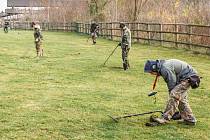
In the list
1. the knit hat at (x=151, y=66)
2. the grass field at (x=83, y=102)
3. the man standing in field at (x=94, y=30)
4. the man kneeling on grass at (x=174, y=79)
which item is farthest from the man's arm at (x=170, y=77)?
the man standing in field at (x=94, y=30)

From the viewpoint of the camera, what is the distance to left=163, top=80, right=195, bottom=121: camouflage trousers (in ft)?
30.2

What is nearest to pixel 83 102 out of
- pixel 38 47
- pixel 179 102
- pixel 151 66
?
pixel 179 102

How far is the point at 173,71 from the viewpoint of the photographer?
905 cm

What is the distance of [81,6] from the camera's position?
68.5m

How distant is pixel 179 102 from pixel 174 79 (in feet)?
2.33

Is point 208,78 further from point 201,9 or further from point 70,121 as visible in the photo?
point 201,9

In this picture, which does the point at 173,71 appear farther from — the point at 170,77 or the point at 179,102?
the point at 179,102

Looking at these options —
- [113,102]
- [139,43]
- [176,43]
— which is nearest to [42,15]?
[139,43]

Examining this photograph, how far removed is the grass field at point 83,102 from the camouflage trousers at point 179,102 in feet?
0.85

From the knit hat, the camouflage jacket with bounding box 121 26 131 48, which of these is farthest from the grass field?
the knit hat

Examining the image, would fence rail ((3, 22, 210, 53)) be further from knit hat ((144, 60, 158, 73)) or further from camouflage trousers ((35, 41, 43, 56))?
knit hat ((144, 60, 158, 73))

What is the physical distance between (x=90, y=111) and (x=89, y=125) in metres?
1.26

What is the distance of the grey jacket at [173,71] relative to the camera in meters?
8.97

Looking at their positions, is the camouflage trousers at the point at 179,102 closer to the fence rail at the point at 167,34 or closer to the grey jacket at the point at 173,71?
the grey jacket at the point at 173,71
